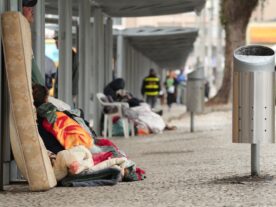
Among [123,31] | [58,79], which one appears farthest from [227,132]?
[123,31]

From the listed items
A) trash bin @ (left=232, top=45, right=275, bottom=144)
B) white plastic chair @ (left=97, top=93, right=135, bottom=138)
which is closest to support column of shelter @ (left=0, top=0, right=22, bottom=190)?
trash bin @ (left=232, top=45, right=275, bottom=144)

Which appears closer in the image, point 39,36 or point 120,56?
point 39,36

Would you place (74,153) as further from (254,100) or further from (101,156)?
(254,100)

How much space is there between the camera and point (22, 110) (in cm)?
807

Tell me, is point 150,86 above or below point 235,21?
below

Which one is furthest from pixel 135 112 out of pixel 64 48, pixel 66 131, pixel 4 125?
pixel 4 125

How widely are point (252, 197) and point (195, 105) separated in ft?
38.5

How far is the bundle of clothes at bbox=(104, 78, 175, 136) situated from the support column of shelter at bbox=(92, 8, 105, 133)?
354mm

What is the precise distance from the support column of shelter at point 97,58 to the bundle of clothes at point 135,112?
35 centimetres

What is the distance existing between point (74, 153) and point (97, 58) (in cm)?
1024

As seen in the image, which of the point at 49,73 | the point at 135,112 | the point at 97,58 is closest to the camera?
the point at 49,73

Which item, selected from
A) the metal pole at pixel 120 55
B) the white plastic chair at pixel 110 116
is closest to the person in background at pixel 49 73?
the white plastic chair at pixel 110 116

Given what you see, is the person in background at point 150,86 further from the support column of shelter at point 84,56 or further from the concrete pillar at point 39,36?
the concrete pillar at point 39,36

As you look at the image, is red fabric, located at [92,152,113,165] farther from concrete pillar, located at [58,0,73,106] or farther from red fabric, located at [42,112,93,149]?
concrete pillar, located at [58,0,73,106]
